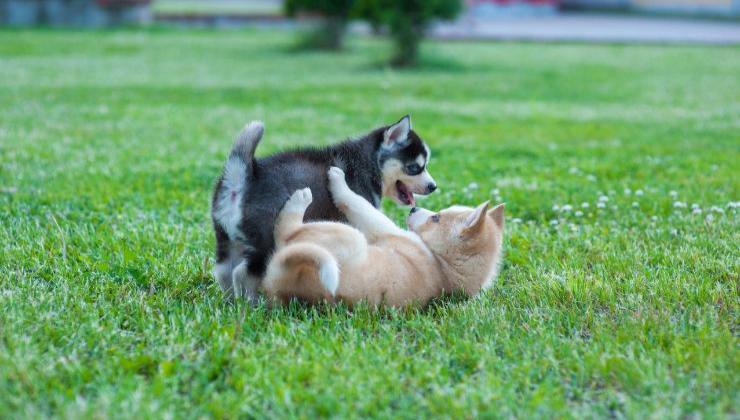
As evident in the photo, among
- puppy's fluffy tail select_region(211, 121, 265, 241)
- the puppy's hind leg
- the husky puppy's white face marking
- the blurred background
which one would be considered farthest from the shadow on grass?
the blurred background

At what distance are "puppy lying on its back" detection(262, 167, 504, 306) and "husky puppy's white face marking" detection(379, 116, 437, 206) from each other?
1.97ft

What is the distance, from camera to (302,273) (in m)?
3.40

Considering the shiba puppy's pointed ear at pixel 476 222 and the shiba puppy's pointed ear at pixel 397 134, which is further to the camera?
the shiba puppy's pointed ear at pixel 397 134

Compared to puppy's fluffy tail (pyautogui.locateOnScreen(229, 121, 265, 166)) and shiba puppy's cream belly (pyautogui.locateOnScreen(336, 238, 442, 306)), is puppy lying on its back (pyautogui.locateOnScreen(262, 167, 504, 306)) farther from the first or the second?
puppy's fluffy tail (pyautogui.locateOnScreen(229, 121, 265, 166))

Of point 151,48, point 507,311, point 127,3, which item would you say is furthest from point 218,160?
point 127,3

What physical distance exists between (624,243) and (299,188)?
2.11m

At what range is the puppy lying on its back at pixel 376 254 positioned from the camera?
11.2ft

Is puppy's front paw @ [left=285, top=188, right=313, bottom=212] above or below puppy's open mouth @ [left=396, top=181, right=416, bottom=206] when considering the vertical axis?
above

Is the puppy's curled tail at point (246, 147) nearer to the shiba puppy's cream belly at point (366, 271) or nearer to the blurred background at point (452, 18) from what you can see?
the shiba puppy's cream belly at point (366, 271)

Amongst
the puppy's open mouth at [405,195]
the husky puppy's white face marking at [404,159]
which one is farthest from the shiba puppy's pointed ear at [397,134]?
the puppy's open mouth at [405,195]

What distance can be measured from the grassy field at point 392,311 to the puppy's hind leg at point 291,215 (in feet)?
1.23

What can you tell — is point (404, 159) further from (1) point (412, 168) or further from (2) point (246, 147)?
(2) point (246, 147)

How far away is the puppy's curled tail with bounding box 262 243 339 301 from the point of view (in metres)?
3.21

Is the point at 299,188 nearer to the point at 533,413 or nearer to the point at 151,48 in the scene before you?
the point at 533,413
